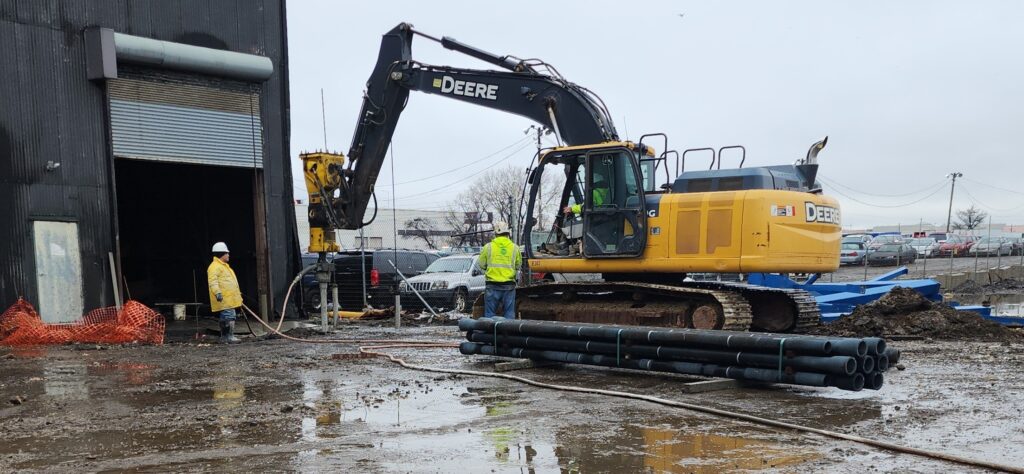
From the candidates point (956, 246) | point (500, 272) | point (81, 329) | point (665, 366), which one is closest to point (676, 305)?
point (500, 272)

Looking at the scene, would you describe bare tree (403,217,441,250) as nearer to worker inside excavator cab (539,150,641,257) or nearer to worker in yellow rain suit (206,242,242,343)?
worker in yellow rain suit (206,242,242,343)

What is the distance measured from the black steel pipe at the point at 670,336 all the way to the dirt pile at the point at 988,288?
1052 inches

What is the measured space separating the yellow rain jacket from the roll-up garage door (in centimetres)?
377

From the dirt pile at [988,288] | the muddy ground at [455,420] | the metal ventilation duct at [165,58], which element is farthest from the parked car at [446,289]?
the dirt pile at [988,288]

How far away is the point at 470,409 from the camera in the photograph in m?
8.90

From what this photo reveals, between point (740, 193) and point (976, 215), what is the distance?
97605 mm

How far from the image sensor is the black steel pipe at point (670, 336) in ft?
30.6

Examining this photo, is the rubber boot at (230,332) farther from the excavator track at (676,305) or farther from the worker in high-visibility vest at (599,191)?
the worker in high-visibility vest at (599,191)

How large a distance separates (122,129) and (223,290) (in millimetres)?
4437

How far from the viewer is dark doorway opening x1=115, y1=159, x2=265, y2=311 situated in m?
21.9

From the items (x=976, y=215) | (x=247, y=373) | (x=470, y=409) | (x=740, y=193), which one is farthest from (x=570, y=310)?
(x=976, y=215)

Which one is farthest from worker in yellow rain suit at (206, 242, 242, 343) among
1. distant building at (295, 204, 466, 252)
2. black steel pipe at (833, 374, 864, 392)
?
distant building at (295, 204, 466, 252)

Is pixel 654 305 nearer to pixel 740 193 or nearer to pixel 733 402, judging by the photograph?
pixel 740 193

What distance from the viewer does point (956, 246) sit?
2258 inches
